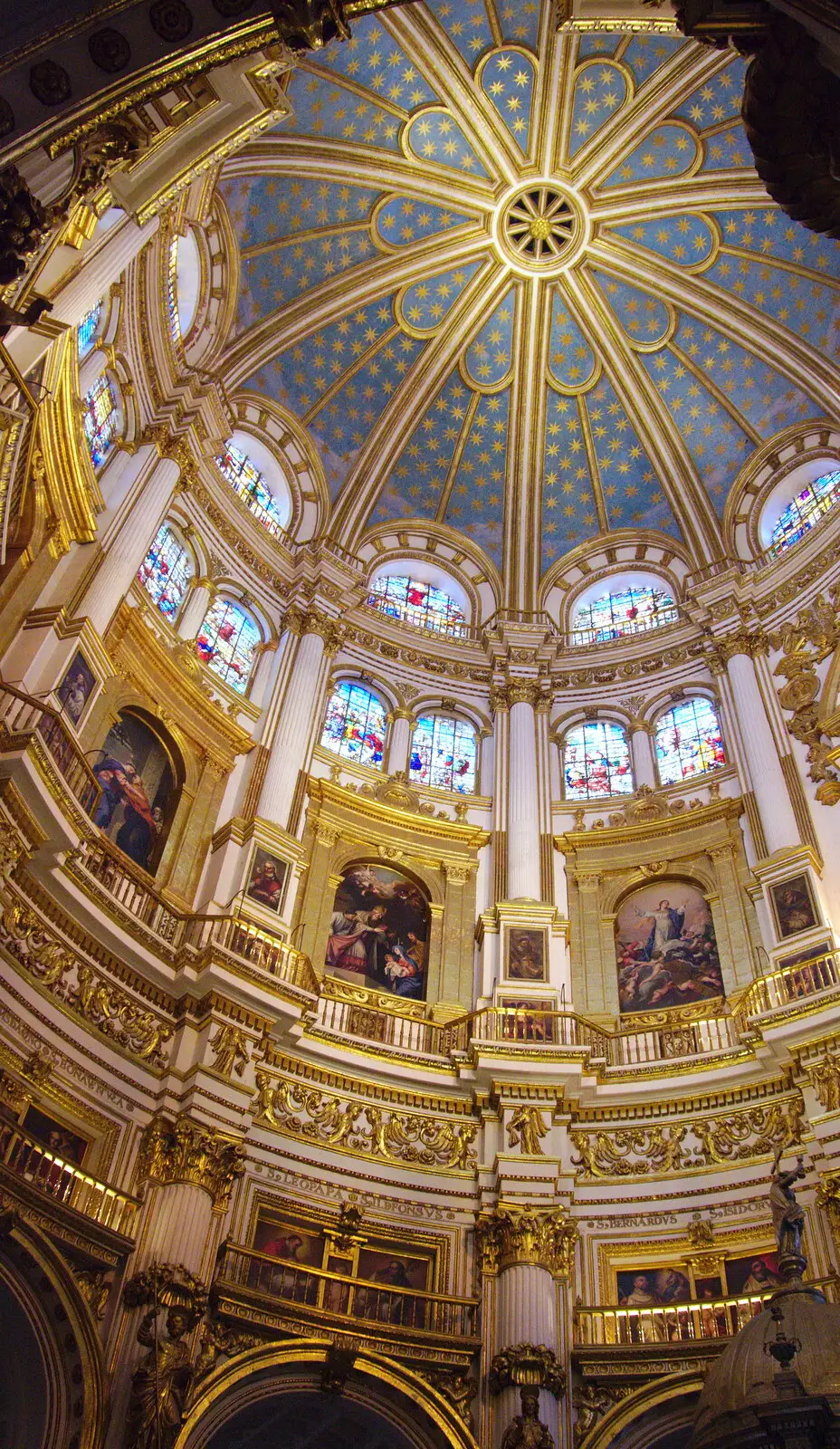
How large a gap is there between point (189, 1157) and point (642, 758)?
13.6m

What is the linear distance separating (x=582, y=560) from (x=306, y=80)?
1281 centimetres

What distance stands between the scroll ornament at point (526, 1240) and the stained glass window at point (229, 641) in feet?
36.5

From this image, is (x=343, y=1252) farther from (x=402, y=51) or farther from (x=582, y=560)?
(x=402, y=51)

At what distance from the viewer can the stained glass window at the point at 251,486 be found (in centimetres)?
2712

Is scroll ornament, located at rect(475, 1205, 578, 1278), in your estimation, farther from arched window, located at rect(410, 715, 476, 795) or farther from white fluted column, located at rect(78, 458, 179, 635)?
white fluted column, located at rect(78, 458, 179, 635)

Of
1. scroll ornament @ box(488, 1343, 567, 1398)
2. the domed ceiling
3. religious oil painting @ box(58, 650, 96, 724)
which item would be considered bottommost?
scroll ornament @ box(488, 1343, 567, 1398)

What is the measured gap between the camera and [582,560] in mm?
30906

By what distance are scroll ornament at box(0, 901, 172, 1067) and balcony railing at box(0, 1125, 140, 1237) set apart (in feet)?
7.08

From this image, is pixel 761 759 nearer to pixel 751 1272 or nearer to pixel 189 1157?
pixel 751 1272

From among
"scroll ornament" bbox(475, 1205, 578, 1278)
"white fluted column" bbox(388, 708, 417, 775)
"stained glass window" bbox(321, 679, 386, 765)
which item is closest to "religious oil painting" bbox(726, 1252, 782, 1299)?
"scroll ornament" bbox(475, 1205, 578, 1278)

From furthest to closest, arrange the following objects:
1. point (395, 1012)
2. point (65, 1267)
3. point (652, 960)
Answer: point (652, 960), point (395, 1012), point (65, 1267)

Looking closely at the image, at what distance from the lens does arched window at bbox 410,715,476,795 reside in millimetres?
25875

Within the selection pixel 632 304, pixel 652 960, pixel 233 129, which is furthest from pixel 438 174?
pixel 652 960

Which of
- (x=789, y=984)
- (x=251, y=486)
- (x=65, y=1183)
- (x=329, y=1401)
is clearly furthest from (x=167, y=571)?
(x=329, y=1401)
